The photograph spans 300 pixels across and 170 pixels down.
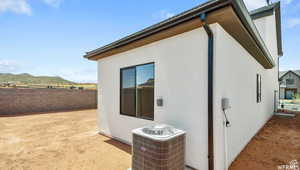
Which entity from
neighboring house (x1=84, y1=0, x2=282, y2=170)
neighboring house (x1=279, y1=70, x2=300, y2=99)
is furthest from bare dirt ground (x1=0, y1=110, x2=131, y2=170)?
neighboring house (x1=279, y1=70, x2=300, y2=99)

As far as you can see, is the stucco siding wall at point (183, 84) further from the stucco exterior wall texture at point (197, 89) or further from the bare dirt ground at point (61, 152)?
the bare dirt ground at point (61, 152)

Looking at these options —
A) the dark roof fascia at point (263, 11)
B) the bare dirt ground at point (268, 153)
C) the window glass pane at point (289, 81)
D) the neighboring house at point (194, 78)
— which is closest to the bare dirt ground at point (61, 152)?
the neighboring house at point (194, 78)

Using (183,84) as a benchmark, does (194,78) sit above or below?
above

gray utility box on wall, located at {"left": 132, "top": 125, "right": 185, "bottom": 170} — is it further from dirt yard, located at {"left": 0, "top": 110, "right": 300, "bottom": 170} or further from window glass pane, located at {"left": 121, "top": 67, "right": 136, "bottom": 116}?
window glass pane, located at {"left": 121, "top": 67, "right": 136, "bottom": 116}

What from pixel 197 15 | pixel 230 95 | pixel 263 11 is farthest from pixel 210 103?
pixel 263 11

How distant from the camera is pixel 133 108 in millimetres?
3770

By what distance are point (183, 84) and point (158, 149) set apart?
4.40 ft

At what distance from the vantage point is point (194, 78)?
2545 millimetres

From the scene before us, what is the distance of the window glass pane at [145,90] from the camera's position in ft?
11.1

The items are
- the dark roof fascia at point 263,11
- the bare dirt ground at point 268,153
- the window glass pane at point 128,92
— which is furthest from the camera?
the dark roof fascia at point 263,11

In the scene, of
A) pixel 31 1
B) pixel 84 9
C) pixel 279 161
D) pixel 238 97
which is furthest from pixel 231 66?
pixel 31 1

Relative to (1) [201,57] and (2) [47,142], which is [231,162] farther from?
(2) [47,142]

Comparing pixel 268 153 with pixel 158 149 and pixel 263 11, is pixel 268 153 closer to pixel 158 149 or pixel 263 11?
pixel 158 149

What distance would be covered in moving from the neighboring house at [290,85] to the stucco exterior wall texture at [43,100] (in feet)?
112
